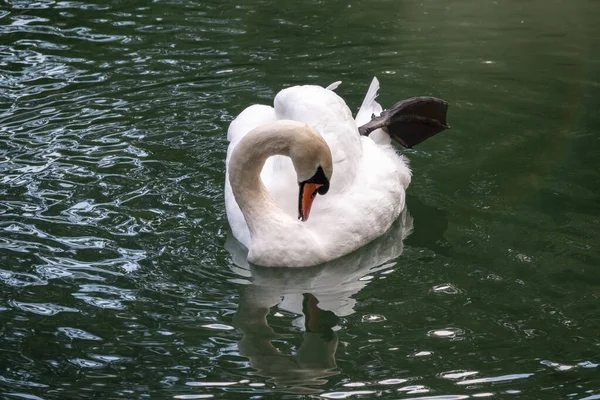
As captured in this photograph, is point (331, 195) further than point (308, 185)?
Yes

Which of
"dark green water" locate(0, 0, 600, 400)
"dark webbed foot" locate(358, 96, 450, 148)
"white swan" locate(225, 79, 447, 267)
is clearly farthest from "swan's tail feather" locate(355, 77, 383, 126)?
"white swan" locate(225, 79, 447, 267)

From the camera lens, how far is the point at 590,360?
545 centimetres

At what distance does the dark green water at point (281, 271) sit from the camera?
5469 millimetres

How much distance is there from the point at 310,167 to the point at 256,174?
0.46 metres

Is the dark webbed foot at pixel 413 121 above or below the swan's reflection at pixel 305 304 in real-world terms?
above

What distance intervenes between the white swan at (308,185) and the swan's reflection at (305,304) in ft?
0.29

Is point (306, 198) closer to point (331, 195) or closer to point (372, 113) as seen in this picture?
point (331, 195)

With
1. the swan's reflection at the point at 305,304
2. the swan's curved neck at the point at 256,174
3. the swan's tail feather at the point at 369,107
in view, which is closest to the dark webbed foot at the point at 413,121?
the swan's tail feather at the point at 369,107

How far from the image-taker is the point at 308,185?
21.4 ft

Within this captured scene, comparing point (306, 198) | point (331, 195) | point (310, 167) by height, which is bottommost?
point (331, 195)

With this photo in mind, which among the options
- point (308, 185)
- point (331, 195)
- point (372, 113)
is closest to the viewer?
point (308, 185)

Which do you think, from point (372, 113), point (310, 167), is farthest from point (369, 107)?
point (310, 167)

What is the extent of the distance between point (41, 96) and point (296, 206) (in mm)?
4167

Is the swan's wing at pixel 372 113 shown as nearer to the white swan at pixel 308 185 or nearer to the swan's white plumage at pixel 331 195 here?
the white swan at pixel 308 185
